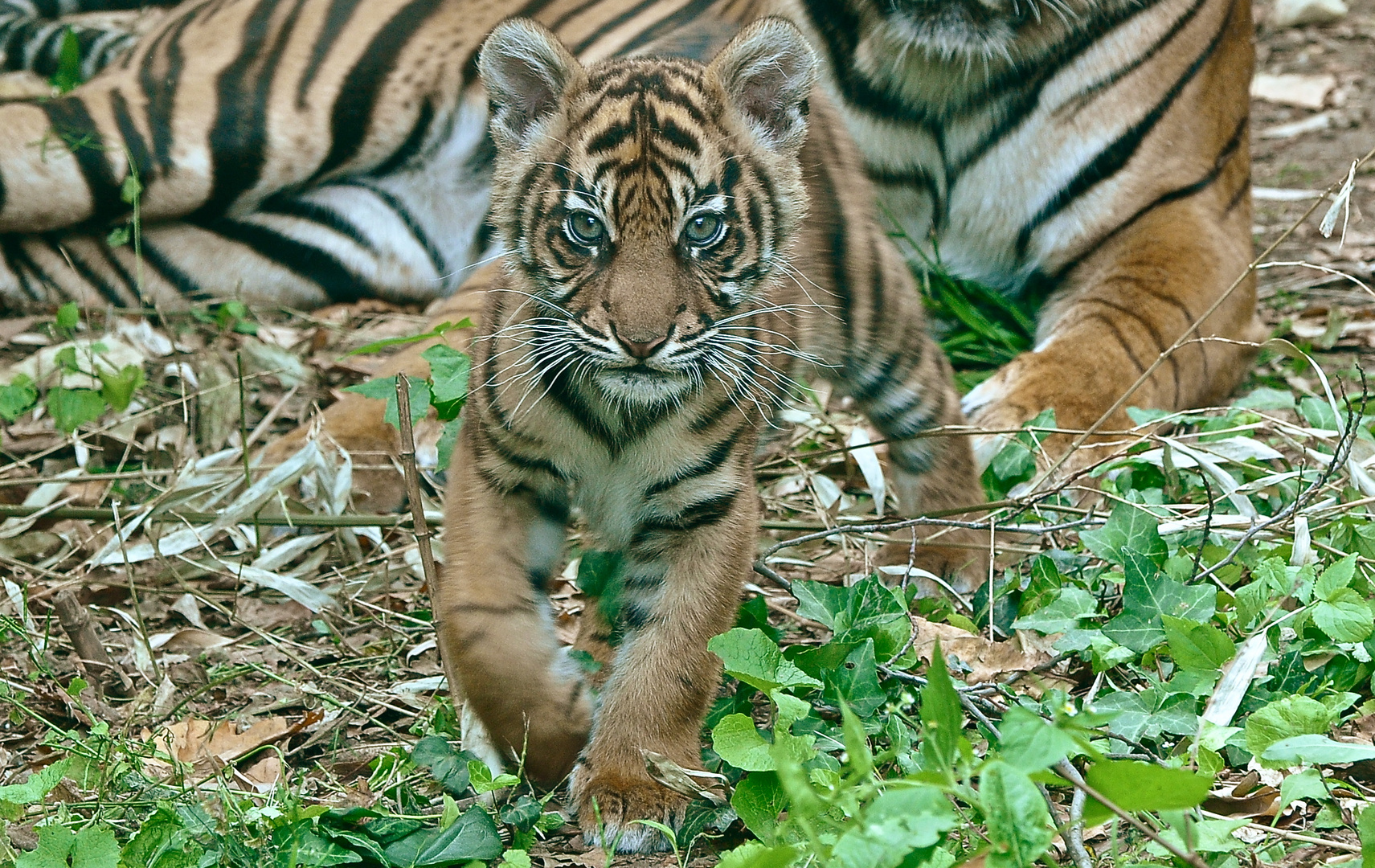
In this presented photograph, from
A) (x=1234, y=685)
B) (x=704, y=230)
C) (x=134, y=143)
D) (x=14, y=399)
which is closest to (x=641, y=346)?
(x=704, y=230)

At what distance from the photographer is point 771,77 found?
6.67 feet

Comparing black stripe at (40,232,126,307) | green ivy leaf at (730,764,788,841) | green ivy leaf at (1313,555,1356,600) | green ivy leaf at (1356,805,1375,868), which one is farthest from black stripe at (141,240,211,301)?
green ivy leaf at (1356,805,1375,868)

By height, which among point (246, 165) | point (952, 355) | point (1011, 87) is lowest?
point (952, 355)

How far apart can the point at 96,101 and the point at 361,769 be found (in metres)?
2.36

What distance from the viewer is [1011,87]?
3158 millimetres

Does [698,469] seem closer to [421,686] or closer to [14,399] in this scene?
[421,686]

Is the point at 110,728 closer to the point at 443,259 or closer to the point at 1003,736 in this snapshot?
the point at 1003,736

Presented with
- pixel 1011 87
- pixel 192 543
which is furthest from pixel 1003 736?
pixel 1011 87

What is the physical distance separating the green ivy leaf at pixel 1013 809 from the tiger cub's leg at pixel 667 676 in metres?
0.66

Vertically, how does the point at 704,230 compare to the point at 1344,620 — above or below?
above

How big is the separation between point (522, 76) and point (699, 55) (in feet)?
2.06

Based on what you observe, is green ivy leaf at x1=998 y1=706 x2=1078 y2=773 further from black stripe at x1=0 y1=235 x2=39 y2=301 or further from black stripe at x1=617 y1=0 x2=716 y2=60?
black stripe at x1=0 y1=235 x2=39 y2=301

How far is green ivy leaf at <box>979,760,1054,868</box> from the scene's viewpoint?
1195 mm

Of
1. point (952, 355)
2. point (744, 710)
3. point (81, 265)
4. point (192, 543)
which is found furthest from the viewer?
point (81, 265)
